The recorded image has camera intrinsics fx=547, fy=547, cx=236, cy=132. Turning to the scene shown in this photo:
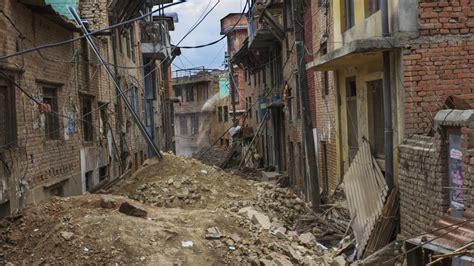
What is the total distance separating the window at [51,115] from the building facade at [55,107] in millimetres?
24

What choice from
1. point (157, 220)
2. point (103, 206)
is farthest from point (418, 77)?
point (103, 206)

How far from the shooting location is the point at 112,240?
26.6 feet

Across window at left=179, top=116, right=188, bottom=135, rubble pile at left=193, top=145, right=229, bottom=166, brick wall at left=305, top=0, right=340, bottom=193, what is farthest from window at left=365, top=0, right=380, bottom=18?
window at left=179, top=116, right=188, bottom=135

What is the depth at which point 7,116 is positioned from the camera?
387 inches

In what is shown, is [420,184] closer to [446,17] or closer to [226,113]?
[446,17]

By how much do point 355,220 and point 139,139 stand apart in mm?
16625

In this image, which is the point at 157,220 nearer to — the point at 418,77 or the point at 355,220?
the point at 355,220

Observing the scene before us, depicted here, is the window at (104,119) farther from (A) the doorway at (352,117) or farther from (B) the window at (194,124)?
(B) the window at (194,124)

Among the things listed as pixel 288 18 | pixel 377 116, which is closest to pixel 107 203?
pixel 377 116

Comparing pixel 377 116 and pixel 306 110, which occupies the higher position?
pixel 306 110

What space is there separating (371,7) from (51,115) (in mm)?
→ 7355

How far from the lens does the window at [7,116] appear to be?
967 cm

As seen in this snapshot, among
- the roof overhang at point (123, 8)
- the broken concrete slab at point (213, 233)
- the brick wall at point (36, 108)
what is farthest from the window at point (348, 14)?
the roof overhang at point (123, 8)

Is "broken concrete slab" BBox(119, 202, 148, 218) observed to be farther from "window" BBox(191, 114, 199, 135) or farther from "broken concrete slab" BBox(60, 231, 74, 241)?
"window" BBox(191, 114, 199, 135)
